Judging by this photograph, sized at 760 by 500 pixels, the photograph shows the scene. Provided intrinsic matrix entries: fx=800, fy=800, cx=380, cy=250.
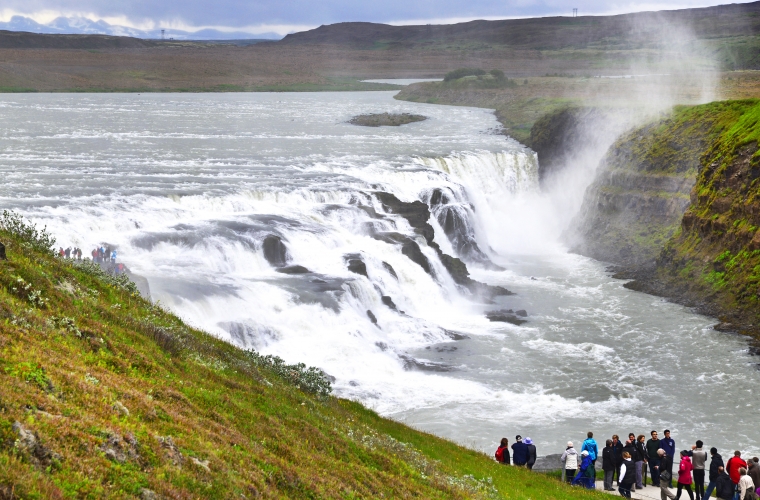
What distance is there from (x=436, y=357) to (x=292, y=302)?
6.00 meters

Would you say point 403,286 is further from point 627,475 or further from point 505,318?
point 627,475

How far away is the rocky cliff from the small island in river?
36037 millimetres

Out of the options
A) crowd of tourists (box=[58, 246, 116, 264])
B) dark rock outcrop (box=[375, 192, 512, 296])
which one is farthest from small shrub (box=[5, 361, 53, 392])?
dark rock outcrop (box=[375, 192, 512, 296])

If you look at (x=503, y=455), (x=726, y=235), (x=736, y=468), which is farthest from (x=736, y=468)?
(x=726, y=235)

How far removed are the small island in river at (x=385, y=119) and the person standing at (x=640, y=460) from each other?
71.6 metres

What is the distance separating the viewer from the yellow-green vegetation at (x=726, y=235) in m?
36.8

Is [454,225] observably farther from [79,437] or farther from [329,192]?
[79,437]

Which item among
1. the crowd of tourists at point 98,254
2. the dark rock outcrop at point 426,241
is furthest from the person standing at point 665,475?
the dark rock outcrop at point 426,241

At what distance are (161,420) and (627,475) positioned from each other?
11911 millimetres

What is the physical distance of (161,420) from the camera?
10664 mm

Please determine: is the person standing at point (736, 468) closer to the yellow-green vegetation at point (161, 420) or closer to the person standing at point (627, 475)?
the person standing at point (627, 475)

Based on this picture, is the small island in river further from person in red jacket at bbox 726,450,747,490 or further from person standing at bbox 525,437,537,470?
person in red jacket at bbox 726,450,747,490

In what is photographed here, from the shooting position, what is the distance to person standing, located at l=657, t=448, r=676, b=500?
1802cm

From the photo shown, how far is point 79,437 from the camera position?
867 cm
